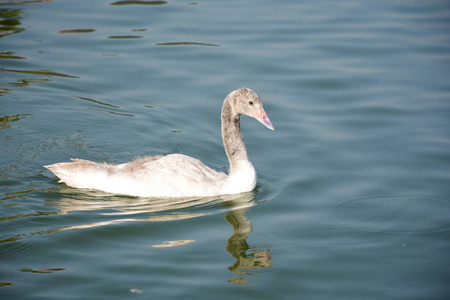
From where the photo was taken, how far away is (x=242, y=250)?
8.52m

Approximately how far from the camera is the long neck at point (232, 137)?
10.1 meters

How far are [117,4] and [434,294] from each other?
12.8m

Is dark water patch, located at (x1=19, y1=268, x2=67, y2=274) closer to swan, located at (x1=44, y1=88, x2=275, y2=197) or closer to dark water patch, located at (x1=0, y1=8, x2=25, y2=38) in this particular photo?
swan, located at (x1=44, y1=88, x2=275, y2=197)

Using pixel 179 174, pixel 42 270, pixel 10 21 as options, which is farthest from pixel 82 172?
pixel 10 21

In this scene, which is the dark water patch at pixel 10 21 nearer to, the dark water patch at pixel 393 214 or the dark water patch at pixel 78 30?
the dark water patch at pixel 78 30

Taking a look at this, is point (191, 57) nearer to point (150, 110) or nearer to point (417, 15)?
point (150, 110)

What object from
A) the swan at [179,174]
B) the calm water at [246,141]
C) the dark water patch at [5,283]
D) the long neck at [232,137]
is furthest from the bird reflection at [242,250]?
the dark water patch at [5,283]

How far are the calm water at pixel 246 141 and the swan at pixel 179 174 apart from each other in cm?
17

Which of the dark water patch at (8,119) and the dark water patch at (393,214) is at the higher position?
the dark water patch at (8,119)

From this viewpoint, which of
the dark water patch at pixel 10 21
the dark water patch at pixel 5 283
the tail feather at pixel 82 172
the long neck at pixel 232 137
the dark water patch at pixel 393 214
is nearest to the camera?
the dark water patch at pixel 5 283

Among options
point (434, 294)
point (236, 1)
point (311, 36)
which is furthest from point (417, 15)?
point (434, 294)

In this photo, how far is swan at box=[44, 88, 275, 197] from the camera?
9.85m

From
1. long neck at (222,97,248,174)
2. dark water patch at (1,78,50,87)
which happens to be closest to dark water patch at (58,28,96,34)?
dark water patch at (1,78,50,87)

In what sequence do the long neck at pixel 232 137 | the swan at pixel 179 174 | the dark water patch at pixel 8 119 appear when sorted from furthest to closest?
1. the dark water patch at pixel 8 119
2. the long neck at pixel 232 137
3. the swan at pixel 179 174
